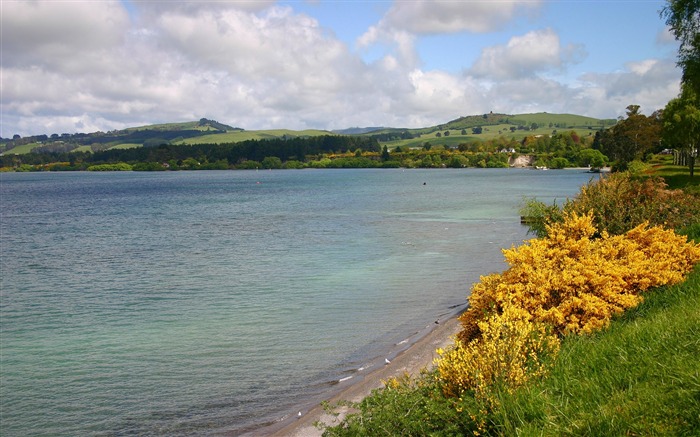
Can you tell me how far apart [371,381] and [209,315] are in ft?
31.2

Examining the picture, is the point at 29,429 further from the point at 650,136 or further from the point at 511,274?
the point at 650,136

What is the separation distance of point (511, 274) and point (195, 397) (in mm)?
7906

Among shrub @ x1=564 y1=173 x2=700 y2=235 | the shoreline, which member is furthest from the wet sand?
shrub @ x1=564 y1=173 x2=700 y2=235

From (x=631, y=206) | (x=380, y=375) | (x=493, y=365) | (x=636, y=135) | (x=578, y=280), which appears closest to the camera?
(x=493, y=365)

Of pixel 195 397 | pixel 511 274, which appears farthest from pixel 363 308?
pixel 511 274

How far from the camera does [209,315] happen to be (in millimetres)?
21484

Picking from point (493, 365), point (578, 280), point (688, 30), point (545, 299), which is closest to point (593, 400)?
point (493, 365)

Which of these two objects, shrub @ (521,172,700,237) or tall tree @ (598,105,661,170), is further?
tall tree @ (598,105,661,170)

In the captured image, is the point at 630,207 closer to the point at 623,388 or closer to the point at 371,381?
the point at 371,381

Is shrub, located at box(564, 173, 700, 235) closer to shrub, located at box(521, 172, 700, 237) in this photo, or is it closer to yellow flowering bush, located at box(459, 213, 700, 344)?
shrub, located at box(521, 172, 700, 237)

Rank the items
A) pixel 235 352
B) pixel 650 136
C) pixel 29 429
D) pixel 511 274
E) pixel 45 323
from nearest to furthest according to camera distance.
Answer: pixel 511 274 → pixel 29 429 → pixel 235 352 → pixel 45 323 → pixel 650 136

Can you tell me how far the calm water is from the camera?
13.7 metres

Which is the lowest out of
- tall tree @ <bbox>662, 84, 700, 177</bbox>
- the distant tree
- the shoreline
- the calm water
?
→ the calm water

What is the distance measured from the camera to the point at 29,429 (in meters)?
12.8
